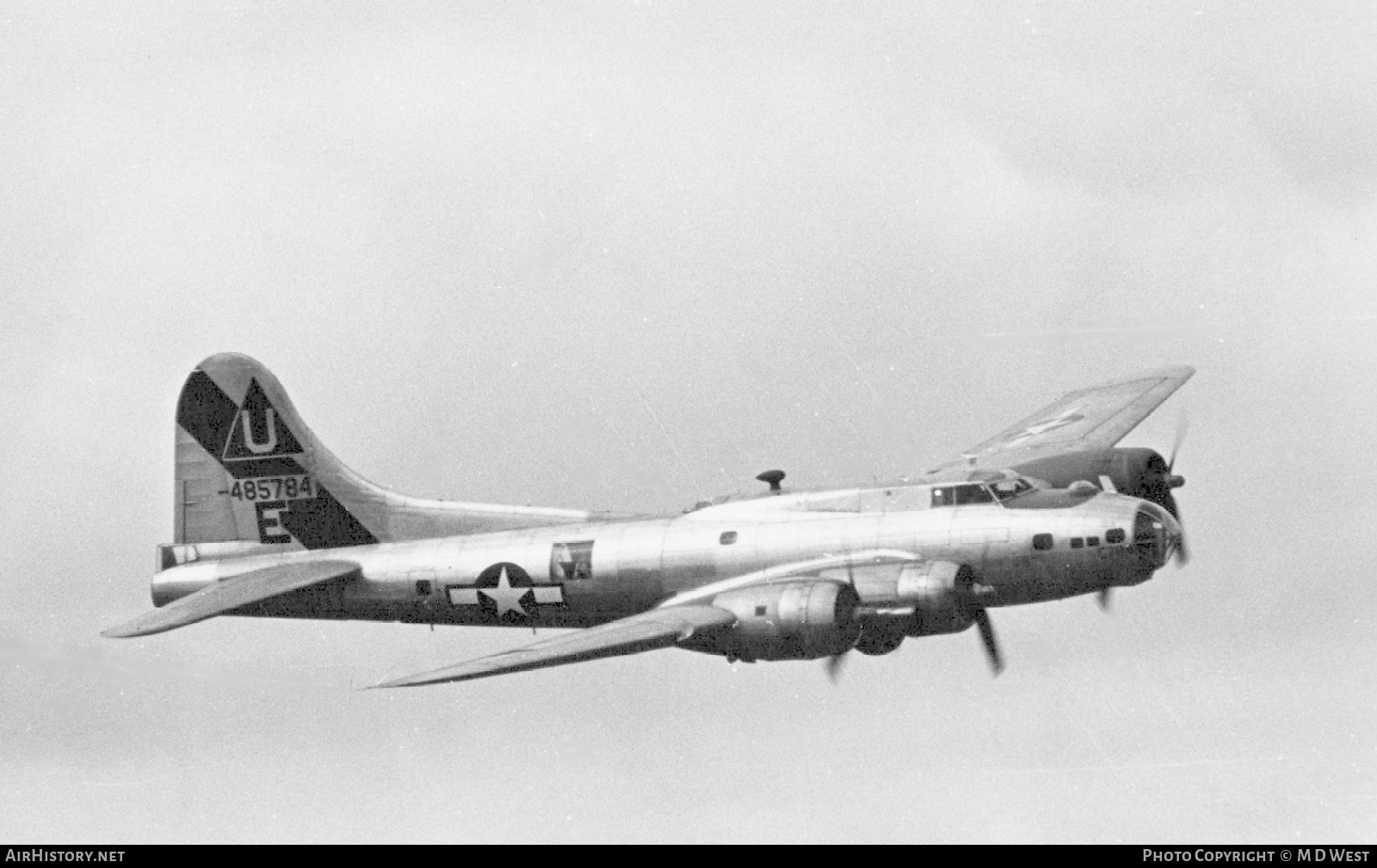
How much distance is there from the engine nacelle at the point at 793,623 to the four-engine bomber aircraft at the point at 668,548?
0.04 meters

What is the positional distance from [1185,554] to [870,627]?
22.2 feet

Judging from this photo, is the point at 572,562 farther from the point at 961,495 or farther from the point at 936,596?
the point at 936,596

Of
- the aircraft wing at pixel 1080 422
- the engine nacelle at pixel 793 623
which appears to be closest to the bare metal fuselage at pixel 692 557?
the engine nacelle at pixel 793 623

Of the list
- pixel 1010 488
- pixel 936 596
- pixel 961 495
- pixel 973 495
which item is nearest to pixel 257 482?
pixel 961 495

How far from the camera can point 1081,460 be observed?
44.0 meters

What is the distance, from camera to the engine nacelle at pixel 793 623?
38.1 meters

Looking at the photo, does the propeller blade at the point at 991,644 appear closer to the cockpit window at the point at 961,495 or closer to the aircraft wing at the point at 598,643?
the cockpit window at the point at 961,495

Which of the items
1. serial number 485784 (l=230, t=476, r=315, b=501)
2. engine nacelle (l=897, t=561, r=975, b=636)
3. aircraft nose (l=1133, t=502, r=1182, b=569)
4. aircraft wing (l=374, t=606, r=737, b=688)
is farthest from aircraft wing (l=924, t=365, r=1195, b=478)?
serial number 485784 (l=230, t=476, r=315, b=501)

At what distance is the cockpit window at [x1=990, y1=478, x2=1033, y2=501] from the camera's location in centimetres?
4059

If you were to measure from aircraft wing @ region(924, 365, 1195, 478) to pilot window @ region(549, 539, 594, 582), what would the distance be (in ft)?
22.9

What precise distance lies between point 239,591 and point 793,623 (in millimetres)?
12071
